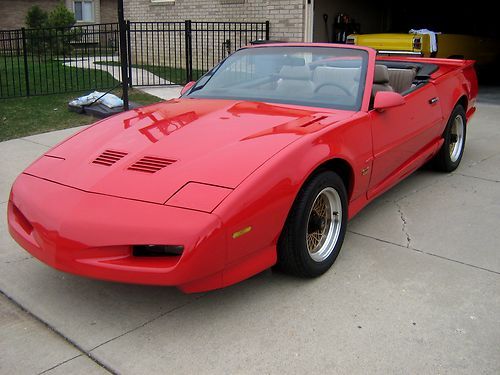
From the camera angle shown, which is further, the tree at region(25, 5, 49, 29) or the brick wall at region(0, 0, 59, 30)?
the brick wall at region(0, 0, 59, 30)

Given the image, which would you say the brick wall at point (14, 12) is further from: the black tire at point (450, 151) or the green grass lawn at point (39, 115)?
the black tire at point (450, 151)

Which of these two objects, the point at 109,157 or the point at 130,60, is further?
the point at 130,60

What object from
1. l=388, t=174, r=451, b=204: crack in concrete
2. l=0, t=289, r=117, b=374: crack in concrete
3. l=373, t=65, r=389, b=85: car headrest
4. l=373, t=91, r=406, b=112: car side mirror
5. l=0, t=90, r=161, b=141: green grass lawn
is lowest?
l=0, t=289, r=117, b=374: crack in concrete

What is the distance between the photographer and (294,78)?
4.44 meters

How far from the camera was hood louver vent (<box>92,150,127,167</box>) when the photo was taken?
3345 mm

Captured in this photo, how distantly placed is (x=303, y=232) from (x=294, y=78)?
164cm

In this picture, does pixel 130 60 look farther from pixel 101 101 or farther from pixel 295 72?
pixel 295 72

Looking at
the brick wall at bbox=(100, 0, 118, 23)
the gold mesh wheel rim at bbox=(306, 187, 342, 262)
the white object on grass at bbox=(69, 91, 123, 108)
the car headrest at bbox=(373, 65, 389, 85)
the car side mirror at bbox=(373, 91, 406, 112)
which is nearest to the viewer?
the gold mesh wheel rim at bbox=(306, 187, 342, 262)

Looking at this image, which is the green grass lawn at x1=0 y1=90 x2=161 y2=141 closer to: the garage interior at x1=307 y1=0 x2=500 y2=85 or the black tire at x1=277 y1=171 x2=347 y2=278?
the black tire at x1=277 y1=171 x2=347 y2=278

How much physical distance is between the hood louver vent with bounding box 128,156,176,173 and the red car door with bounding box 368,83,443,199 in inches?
64.4

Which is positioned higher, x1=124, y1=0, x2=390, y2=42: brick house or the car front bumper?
x1=124, y1=0, x2=390, y2=42: brick house

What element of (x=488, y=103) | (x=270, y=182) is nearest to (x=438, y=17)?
(x=488, y=103)

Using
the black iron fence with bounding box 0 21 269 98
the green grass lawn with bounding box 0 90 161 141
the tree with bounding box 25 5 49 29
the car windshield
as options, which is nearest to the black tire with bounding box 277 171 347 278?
the car windshield

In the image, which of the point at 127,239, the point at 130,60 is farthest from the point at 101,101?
the point at 127,239
